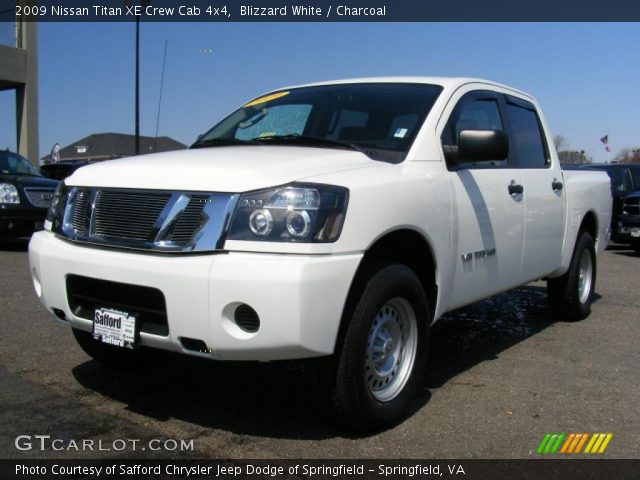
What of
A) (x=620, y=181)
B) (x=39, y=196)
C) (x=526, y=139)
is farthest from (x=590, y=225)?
(x=620, y=181)

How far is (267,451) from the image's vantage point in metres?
Answer: 3.08

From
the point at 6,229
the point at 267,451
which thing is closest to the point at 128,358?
the point at 267,451

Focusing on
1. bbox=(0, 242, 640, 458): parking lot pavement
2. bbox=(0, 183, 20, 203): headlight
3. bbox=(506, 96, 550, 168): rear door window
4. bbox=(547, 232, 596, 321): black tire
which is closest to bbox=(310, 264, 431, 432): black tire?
bbox=(0, 242, 640, 458): parking lot pavement

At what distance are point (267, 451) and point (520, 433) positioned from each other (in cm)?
129

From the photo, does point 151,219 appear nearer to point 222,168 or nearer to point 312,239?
point 222,168

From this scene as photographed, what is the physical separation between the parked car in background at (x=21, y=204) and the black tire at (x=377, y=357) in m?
8.11

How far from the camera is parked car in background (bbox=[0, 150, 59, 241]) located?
32.7 ft

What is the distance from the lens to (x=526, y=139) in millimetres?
5164

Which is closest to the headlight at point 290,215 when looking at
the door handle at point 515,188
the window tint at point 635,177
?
the door handle at point 515,188

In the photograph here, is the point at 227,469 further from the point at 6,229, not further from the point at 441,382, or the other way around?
the point at 6,229

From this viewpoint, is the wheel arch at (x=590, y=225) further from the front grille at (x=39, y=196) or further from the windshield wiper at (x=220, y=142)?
the front grille at (x=39, y=196)

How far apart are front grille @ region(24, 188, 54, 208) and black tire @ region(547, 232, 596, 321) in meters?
7.63

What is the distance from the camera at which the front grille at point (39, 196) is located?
400 inches

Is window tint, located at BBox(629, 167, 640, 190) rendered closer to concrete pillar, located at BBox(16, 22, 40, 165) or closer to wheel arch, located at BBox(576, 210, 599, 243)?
wheel arch, located at BBox(576, 210, 599, 243)
